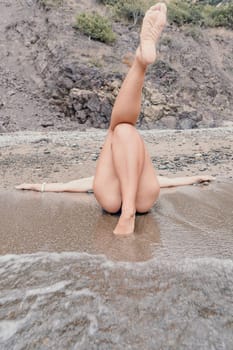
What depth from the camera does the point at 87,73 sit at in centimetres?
1264

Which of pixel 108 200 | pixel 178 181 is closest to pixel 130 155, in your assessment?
pixel 108 200

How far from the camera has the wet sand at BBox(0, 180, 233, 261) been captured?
1792 millimetres

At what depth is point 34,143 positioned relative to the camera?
6.83 meters

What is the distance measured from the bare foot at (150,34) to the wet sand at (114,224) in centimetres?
99

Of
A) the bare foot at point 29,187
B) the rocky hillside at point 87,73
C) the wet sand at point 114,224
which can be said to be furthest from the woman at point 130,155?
the rocky hillside at point 87,73

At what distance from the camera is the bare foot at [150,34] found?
6.89ft

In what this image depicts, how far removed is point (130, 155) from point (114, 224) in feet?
1.42

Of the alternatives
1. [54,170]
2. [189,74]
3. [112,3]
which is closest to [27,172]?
[54,170]

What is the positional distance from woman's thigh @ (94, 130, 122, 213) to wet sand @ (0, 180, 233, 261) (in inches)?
3.9

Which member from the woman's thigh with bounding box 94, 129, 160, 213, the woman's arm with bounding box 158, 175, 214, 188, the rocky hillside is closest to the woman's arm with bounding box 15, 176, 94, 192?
the woman's arm with bounding box 158, 175, 214, 188

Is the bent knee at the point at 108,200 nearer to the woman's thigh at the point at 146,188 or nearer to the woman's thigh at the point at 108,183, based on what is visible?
the woman's thigh at the point at 108,183

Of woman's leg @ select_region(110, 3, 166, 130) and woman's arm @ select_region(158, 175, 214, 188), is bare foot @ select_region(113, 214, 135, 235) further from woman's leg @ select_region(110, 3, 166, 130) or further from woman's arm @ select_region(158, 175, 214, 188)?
woman's arm @ select_region(158, 175, 214, 188)

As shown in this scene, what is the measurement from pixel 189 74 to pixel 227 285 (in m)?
14.8

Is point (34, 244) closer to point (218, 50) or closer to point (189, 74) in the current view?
point (189, 74)
